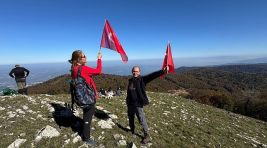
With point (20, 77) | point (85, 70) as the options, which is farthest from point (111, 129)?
point (20, 77)

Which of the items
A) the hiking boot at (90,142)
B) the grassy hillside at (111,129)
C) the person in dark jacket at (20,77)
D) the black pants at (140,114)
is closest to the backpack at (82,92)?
the hiking boot at (90,142)

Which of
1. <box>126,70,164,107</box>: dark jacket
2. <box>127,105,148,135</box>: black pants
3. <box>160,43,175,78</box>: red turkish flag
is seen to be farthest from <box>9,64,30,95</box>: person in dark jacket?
<box>160,43,175,78</box>: red turkish flag

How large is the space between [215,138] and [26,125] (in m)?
9.37

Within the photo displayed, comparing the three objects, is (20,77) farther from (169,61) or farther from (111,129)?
(169,61)

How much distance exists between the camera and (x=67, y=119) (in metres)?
9.60

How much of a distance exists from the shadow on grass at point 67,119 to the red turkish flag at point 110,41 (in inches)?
141

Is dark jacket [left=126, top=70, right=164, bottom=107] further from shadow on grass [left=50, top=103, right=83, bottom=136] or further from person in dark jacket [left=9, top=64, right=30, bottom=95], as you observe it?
person in dark jacket [left=9, top=64, right=30, bottom=95]

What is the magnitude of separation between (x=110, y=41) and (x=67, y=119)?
13.9 feet

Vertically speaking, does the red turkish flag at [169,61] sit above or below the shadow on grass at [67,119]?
above

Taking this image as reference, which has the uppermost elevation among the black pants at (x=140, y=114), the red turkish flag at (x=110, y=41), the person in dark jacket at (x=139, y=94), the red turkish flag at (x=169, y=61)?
the red turkish flag at (x=110, y=41)

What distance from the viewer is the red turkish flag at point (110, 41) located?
8.84 meters

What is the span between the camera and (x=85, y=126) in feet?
24.1

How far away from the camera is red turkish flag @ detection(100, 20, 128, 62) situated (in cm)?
884

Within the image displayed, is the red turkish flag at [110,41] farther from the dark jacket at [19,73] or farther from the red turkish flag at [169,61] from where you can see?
the dark jacket at [19,73]
